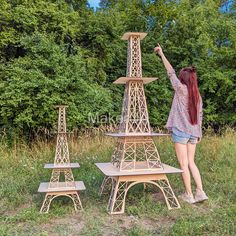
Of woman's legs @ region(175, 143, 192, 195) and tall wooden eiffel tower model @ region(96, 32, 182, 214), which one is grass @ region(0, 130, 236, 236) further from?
woman's legs @ region(175, 143, 192, 195)

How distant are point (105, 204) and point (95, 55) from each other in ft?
19.3

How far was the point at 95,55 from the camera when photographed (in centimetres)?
931

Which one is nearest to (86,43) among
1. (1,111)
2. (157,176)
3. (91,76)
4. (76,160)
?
(91,76)

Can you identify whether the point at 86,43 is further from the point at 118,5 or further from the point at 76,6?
the point at 118,5

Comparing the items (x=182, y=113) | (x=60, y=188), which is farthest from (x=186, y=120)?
(x=60, y=188)

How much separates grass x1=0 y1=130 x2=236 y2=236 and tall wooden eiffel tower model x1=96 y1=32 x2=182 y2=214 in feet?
0.62

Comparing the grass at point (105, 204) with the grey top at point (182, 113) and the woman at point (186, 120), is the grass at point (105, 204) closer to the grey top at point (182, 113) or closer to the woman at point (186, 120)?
the woman at point (186, 120)

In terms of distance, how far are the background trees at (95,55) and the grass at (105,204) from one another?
4.90 ft

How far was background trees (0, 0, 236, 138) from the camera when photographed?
7.38 meters

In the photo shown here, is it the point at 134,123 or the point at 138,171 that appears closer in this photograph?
the point at 138,171

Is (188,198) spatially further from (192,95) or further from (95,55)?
(95,55)

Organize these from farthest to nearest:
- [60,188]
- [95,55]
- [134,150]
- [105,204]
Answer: [95,55] < [105,204] < [134,150] < [60,188]

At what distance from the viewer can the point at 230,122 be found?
10.7 meters

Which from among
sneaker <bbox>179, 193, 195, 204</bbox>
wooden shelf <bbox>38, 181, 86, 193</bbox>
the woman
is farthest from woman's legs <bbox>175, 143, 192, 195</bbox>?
wooden shelf <bbox>38, 181, 86, 193</bbox>
